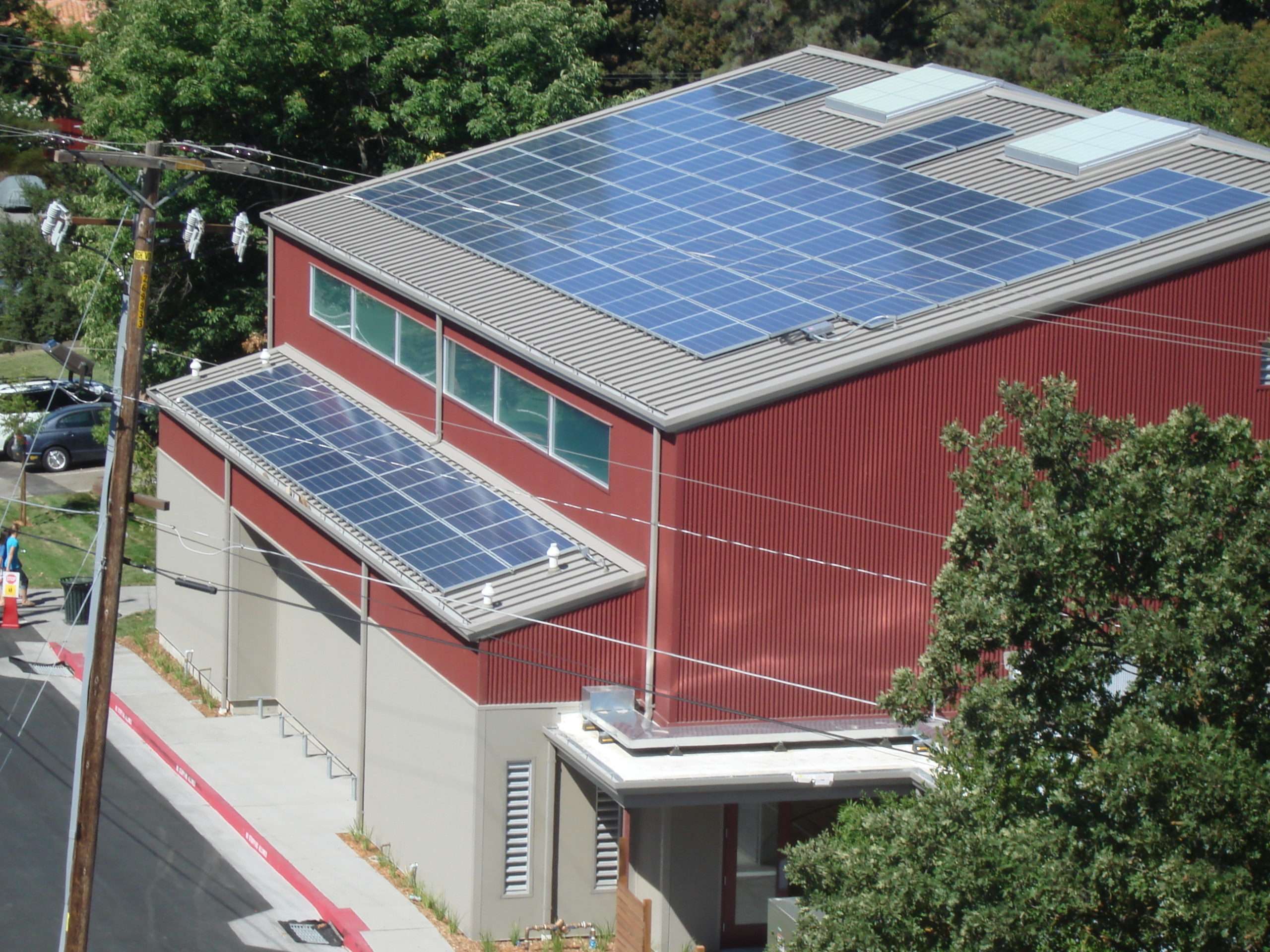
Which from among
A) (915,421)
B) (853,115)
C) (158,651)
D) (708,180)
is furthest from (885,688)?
(158,651)

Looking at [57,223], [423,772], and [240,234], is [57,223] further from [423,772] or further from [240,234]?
[423,772]

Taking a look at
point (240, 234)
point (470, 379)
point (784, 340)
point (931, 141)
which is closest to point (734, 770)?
point (784, 340)

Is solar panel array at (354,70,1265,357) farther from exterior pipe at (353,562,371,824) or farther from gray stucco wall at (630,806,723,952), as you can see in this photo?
gray stucco wall at (630,806,723,952)

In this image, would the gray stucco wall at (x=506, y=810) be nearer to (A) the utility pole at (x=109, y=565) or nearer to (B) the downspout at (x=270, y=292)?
(A) the utility pole at (x=109, y=565)

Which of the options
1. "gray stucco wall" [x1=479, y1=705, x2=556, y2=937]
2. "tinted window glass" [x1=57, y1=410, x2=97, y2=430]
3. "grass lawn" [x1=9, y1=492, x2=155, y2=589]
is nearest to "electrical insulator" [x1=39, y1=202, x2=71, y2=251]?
"gray stucco wall" [x1=479, y1=705, x2=556, y2=937]

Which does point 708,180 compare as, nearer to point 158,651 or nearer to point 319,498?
point 319,498
